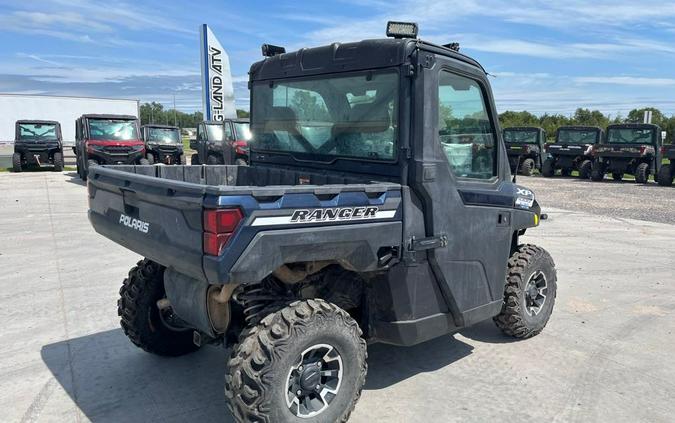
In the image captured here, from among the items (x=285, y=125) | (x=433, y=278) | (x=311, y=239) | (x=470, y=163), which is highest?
(x=285, y=125)

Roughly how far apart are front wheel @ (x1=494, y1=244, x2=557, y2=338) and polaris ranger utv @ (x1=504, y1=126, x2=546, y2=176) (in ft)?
65.0

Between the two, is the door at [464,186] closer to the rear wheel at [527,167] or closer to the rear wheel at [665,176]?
the rear wheel at [665,176]

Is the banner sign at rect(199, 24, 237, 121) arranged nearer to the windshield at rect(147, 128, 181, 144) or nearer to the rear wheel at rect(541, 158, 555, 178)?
the windshield at rect(147, 128, 181, 144)

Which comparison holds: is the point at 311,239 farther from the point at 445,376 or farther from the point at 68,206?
the point at 68,206

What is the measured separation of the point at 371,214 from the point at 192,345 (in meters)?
2.09

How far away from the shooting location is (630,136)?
70.3 feet

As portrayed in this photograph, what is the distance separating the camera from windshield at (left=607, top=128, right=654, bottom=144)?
69.4 feet

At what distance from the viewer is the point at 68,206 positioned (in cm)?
1231

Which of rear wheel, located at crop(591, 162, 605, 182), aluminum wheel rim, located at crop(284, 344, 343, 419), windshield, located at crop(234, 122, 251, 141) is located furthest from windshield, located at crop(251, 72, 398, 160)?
rear wheel, located at crop(591, 162, 605, 182)

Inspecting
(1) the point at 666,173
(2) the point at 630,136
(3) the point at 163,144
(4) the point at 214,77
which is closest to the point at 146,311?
(4) the point at 214,77

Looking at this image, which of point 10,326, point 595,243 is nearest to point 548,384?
point 10,326

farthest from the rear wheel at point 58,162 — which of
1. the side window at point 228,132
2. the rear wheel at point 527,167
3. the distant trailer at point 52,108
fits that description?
the rear wheel at point 527,167

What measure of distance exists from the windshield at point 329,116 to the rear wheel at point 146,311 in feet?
4.46

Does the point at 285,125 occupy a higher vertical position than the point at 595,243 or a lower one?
higher
